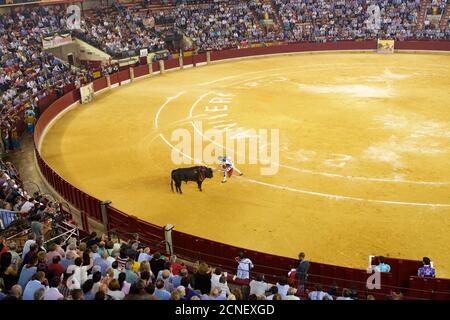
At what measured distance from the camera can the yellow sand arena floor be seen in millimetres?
15438

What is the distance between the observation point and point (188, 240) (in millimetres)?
13641

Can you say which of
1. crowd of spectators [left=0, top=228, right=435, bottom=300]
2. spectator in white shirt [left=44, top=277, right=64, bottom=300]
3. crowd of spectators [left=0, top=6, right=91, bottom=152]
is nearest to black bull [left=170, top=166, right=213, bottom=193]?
crowd of spectators [left=0, top=228, right=435, bottom=300]

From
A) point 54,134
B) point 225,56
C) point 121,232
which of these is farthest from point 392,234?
point 225,56

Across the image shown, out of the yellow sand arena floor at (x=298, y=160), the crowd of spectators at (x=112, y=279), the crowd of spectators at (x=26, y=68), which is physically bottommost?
the yellow sand arena floor at (x=298, y=160)

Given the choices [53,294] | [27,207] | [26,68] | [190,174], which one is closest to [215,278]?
[53,294]

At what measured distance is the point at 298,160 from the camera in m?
21.1

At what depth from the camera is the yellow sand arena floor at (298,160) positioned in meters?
15.4

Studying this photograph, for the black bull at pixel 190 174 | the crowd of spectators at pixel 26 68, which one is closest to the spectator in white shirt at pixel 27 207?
the black bull at pixel 190 174

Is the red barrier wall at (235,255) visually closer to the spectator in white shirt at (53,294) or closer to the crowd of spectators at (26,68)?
the spectator in white shirt at (53,294)

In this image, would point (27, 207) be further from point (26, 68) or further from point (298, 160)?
point (26, 68)

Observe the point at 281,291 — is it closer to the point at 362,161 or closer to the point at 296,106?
the point at 362,161

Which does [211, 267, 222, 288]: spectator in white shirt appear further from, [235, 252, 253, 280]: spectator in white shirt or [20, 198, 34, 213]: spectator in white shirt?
[20, 198, 34, 213]: spectator in white shirt

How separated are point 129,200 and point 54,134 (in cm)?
1054

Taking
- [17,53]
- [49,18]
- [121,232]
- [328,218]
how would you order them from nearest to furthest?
[121,232] < [328,218] < [17,53] < [49,18]
